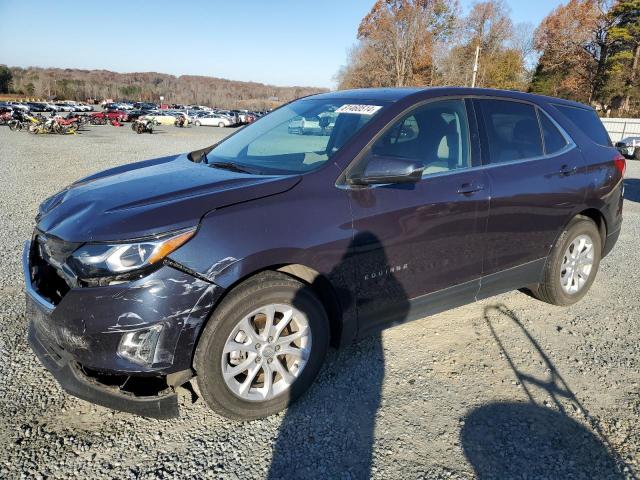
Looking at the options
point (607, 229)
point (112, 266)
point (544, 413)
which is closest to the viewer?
point (112, 266)

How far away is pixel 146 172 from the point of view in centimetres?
310

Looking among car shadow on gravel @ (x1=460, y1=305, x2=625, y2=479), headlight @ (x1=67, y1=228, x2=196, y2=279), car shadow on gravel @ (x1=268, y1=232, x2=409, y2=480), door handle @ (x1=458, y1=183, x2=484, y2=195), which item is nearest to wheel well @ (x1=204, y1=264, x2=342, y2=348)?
car shadow on gravel @ (x1=268, y1=232, x2=409, y2=480)

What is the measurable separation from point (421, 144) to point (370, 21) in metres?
66.3

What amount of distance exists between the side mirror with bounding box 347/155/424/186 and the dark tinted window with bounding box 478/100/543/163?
1011 mm

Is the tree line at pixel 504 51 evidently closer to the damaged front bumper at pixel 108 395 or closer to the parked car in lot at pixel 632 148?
the parked car in lot at pixel 632 148

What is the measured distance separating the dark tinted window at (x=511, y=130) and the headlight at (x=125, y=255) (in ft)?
7.73

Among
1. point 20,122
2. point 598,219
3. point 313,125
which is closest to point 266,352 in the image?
point 313,125

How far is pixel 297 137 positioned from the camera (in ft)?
11.1

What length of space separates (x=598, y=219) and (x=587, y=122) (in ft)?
2.94

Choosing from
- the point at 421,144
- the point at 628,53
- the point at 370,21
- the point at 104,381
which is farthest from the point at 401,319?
the point at 370,21

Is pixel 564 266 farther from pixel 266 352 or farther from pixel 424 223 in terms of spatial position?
pixel 266 352

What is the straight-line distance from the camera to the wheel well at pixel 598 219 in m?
4.10

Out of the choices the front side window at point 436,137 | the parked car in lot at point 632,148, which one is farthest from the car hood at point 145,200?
the parked car in lot at point 632,148

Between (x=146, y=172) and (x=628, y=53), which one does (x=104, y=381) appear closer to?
(x=146, y=172)
